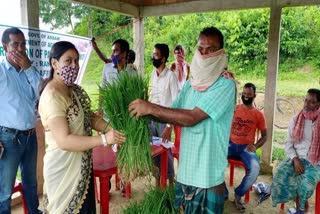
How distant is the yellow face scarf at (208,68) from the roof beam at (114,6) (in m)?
2.54

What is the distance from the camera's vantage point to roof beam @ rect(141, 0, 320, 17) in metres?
3.97

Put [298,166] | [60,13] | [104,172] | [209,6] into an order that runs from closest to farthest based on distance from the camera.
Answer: [104,172], [298,166], [209,6], [60,13]

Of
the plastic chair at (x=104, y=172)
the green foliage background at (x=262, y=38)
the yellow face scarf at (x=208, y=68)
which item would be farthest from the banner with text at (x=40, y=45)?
the green foliage background at (x=262, y=38)

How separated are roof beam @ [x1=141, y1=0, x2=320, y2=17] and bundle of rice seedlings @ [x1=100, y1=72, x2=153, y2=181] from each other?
2.93m

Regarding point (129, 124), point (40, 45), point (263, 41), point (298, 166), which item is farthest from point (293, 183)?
point (263, 41)

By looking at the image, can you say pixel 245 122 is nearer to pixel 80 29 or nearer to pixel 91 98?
pixel 91 98

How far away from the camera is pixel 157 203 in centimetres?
237

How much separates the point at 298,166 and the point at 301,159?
4.2 inches

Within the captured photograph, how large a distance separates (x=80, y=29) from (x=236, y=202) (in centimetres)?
676

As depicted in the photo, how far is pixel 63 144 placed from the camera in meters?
1.65

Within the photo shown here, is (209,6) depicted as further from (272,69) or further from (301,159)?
(301,159)

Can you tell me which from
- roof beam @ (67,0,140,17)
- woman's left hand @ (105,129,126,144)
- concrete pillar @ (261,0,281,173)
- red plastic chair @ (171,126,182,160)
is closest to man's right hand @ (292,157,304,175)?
concrete pillar @ (261,0,281,173)

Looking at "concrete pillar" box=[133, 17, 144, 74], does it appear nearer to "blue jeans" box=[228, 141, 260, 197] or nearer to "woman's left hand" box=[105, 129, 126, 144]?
"blue jeans" box=[228, 141, 260, 197]

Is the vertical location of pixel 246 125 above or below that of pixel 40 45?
below
